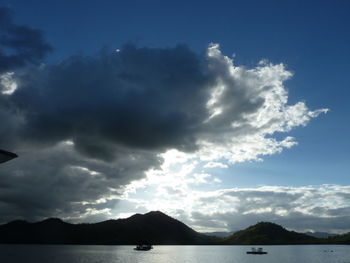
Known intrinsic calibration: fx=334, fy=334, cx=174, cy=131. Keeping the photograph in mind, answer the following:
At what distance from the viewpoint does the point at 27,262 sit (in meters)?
188

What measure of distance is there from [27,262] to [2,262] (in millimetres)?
13887

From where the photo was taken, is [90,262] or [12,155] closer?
[12,155]

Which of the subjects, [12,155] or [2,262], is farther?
[2,262]

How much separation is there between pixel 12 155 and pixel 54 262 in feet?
663

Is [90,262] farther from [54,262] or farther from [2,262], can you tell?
[2,262]

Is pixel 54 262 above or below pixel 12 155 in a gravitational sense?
below

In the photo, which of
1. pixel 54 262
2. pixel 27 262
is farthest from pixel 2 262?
pixel 54 262

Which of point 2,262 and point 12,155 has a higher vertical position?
point 12,155

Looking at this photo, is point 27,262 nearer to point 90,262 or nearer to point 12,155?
point 90,262

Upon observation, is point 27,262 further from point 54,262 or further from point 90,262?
point 90,262

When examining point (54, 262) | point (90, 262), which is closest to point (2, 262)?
point (54, 262)

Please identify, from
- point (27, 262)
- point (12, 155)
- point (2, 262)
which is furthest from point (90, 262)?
point (12, 155)

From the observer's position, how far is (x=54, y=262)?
190875 millimetres

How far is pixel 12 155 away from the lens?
43.8 feet
